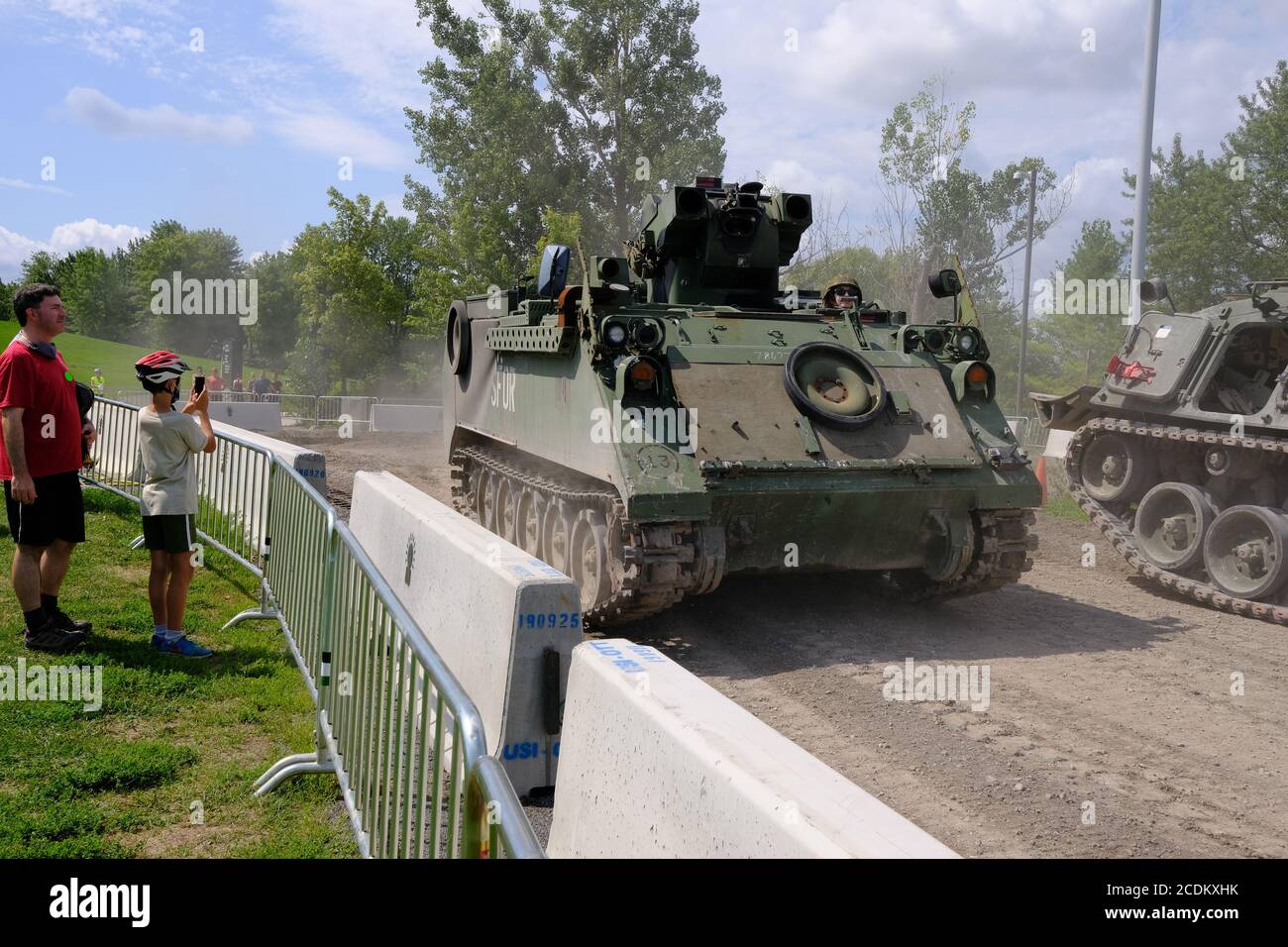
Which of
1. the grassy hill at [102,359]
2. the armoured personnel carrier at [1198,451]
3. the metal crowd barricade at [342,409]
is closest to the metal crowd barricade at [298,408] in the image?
the metal crowd barricade at [342,409]

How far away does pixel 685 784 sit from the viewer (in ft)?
10.1

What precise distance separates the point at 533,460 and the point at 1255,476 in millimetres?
6707

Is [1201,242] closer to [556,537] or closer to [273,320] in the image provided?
[556,537]

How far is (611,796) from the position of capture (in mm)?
3623

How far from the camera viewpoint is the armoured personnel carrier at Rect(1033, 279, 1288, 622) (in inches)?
382

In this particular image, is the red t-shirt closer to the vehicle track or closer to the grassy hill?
the vehicle track

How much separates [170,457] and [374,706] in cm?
331

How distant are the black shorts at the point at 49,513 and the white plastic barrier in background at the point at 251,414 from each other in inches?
793

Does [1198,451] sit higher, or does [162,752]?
[1198,451]

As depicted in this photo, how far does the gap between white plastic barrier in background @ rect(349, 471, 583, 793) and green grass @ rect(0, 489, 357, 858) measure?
81 cm

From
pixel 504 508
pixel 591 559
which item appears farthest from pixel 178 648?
pixel 504 508

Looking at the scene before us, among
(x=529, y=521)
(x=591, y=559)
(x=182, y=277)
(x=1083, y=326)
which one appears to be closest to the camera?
(x=591, y=559)
